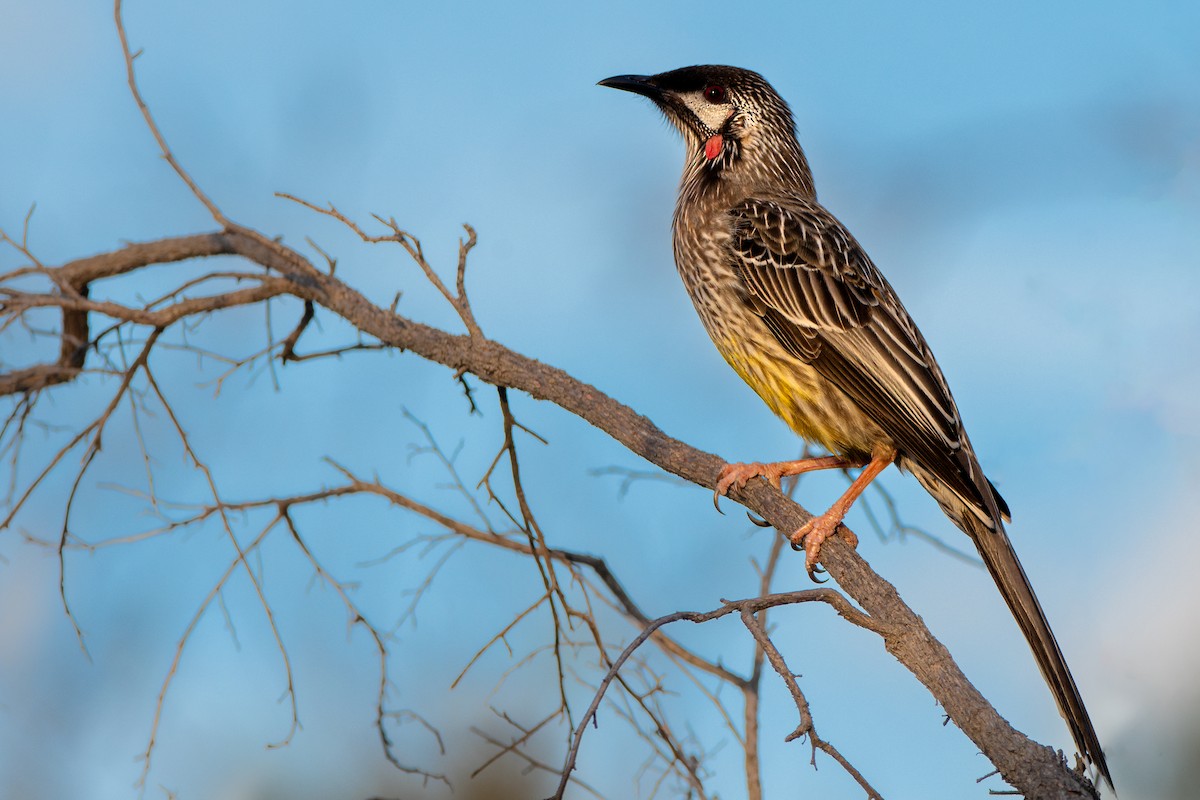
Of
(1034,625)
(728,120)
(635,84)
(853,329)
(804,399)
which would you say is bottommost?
(1034,625)

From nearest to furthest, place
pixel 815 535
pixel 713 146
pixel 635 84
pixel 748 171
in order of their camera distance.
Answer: pixel 815 535
pixel 748 171
pixel 713 146
pixel 635 84

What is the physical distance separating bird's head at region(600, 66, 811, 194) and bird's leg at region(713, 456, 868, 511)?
1.66 m

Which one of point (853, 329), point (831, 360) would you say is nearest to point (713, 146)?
point (853, 329)

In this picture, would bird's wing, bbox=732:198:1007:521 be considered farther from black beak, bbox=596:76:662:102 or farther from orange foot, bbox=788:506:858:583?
black beak, bbox=596:76:662:102

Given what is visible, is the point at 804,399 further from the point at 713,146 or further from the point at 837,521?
the point at 713,146

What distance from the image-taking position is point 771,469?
15.3ft

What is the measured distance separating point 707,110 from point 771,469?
2313 mm

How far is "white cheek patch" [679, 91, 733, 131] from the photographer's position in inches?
233

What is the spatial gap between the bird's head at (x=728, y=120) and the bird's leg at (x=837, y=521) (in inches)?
71.2

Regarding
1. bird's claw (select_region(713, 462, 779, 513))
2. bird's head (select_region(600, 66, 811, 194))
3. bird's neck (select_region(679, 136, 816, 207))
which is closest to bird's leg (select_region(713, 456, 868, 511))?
bird's claw (select_region(713, 462, 779, 513))

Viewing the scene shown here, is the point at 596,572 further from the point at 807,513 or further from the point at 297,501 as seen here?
the point at 297,501

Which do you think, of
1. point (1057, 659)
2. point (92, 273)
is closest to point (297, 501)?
point (92, 273)

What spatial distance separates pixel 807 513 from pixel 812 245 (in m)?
1.34

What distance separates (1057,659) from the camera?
3.83 meters
